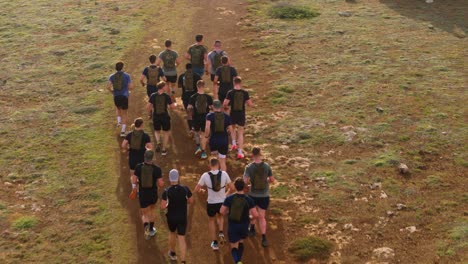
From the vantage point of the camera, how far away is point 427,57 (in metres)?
28.2

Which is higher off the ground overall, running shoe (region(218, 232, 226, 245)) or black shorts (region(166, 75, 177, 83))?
black shorts (region(166, 75, 177, 83))

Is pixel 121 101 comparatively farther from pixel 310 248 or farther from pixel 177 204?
pixel 310 248

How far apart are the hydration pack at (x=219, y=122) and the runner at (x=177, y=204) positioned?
11.8ft

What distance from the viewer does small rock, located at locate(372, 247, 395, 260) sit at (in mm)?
14227

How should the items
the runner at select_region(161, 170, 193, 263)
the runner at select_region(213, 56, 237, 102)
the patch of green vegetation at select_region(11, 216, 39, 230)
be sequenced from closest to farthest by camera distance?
1. the runner at select_region(161, 170, 193, 263)
2. the patch of green vegetation at select_region(11, 216, 39, 230)
3. the runner at select_region(213, 56, 237, 102)

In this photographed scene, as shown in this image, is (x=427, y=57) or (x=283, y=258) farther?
(x=427, y=57)

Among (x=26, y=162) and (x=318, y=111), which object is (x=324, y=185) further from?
(x=26, y=162)

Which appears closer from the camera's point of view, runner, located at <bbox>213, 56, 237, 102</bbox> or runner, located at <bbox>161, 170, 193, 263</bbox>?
runner, located at <bbox>161, 170, 193, 263</bbox>

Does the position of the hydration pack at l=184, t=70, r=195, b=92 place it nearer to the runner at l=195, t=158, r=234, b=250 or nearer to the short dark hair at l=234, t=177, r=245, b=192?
the runner at l=195, t=158, r=234, b=250

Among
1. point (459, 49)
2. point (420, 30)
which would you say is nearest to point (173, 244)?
point (459, 49)

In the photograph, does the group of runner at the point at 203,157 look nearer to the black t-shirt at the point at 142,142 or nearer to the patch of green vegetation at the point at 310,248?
the black t-shirt at the point at 142,142

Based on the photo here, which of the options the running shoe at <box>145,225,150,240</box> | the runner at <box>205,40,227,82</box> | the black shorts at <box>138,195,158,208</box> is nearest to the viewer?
the black shorts at <box>138,195,158,208</box>

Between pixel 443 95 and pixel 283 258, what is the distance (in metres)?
13.4

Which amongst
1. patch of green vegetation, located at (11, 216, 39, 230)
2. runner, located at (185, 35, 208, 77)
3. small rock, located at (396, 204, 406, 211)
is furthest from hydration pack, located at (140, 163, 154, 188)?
runner, located at (185, 35, 208, 77)
